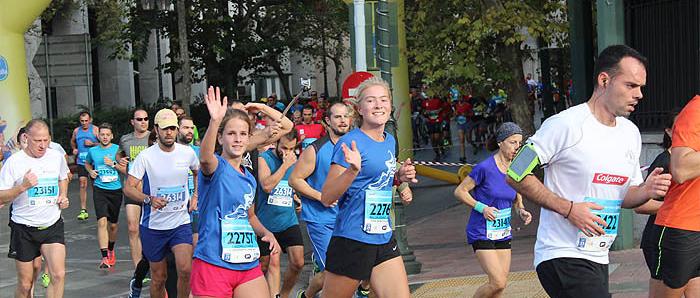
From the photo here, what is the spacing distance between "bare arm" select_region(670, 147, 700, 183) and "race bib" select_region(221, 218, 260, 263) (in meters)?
2.57

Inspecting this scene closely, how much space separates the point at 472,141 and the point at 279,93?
27.8 metres

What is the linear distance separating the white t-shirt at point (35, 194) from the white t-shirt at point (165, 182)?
41.1 inches

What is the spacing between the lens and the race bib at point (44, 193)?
10.7 m

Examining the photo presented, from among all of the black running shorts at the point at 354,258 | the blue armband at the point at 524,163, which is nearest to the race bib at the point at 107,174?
the black running shorts at the point at 354,258

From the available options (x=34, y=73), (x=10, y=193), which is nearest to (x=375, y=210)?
(x=10, y=193)

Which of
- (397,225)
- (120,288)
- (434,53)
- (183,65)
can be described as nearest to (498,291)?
(397,225)

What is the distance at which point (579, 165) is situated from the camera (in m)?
5.77

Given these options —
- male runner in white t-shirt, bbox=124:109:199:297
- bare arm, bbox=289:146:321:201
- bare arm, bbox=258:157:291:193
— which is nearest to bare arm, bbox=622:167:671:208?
bare arm, bbox=289:146:321:201

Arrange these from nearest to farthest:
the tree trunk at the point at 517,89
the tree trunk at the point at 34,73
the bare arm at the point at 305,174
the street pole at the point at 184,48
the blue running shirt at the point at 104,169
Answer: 1. the bare arm at the point at 305,174
2. the blue running shirt at the point at 104,169
3. the tree trunk at the point at 517,89
4. the street pole at the point at 184,48
5. the tree trunk at the point at 34,73

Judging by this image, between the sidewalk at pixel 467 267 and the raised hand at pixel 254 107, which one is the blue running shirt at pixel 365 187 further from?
the sidewalk at pixel 467 267

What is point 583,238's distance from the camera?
5.78 meters

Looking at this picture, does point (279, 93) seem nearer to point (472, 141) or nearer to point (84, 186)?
point (472, 141)

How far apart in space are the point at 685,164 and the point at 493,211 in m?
2.74

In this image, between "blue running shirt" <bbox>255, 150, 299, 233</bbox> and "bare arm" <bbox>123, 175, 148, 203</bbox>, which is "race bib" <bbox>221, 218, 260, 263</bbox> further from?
"blue running shirt" <bbox>255, 150, 299, 233</bbox>
